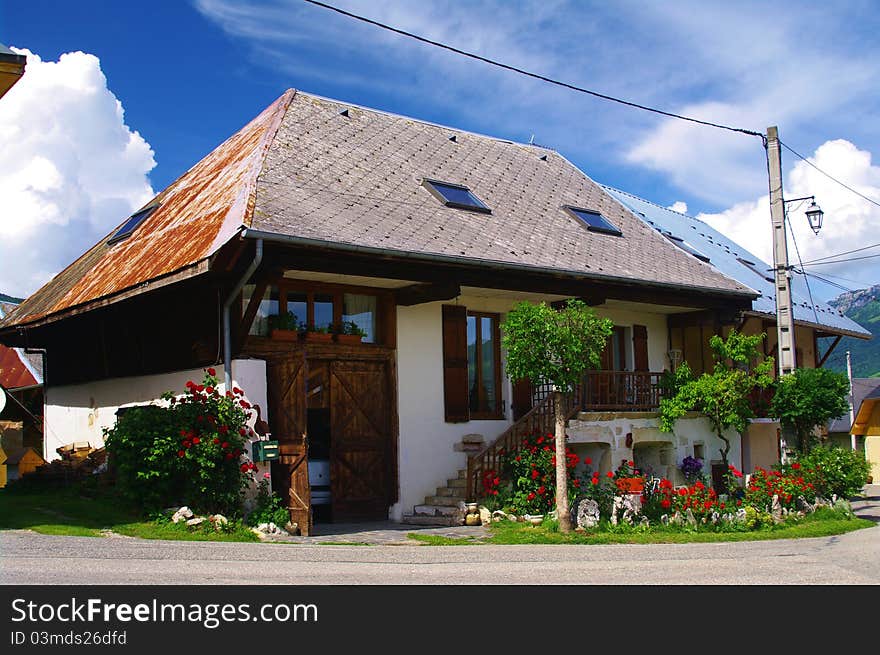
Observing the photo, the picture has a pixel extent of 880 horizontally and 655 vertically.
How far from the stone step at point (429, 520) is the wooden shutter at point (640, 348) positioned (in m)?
7.07

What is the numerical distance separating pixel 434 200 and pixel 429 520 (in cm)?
599

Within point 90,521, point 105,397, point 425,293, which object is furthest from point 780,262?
point 105,397

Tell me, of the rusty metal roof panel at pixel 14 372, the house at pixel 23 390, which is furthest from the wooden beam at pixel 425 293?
the rusty metal roof panel at pixel 14 372

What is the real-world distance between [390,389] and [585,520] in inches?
164

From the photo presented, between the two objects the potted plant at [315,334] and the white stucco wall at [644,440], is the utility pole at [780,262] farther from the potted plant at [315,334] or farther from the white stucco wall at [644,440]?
the potted plant at [315,334]

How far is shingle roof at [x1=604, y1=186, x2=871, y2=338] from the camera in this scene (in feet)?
80.5

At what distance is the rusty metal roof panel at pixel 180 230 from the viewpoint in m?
14.1

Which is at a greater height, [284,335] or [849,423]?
[284,335]

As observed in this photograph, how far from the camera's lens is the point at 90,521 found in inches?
512

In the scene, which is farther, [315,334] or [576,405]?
[576,405]

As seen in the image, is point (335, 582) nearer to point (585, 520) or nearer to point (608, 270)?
point (585, 520)

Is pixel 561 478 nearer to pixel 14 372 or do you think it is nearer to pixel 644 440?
pixel 644 440

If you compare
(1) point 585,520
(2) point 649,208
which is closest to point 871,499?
(2) point 649,208
